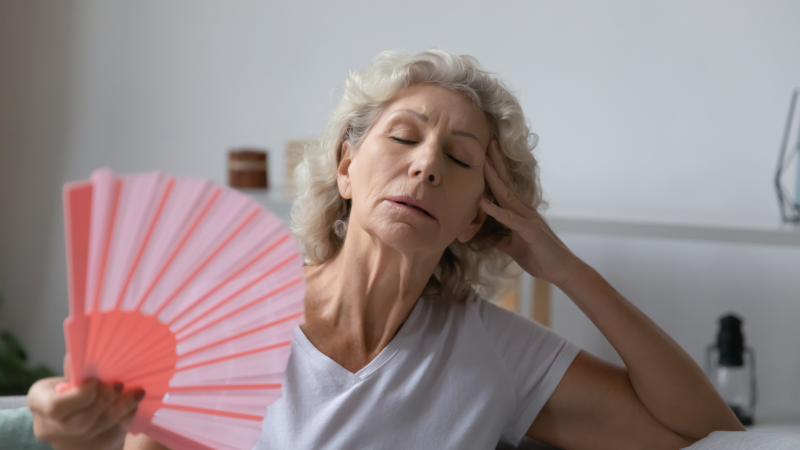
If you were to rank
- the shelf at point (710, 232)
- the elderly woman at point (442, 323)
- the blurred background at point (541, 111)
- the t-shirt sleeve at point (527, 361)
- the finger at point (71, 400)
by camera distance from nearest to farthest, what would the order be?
the finger at point (71, 400) < the elderly woman at point (442, 323) < the t-shirt sleeve at point (527, 361) < the shelf at point (710, 232) < the blurred background at point (541, 111)

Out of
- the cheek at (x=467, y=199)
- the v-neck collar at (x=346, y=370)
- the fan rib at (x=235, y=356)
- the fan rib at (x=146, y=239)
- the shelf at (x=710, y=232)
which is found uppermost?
the fan rib at (x=146, y=239)

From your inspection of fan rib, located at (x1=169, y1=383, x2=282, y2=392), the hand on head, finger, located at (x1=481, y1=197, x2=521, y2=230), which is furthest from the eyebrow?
the hand on head

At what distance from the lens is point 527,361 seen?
127 centimetres

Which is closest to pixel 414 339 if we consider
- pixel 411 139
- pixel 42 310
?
pixel 411 139

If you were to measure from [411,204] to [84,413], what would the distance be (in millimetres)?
609

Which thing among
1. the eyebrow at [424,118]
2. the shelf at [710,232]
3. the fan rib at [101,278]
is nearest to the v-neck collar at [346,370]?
the eyebrow at [424,118]

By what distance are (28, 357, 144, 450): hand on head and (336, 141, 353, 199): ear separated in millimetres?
632

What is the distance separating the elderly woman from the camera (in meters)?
1.14

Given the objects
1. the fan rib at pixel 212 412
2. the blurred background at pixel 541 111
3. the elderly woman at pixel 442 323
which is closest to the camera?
the fan rib at pixel 212 412

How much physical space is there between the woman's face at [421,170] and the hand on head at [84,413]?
20.7 inches

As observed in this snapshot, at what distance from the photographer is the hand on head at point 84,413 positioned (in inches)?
26.0

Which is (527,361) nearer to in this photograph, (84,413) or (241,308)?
(241,308)

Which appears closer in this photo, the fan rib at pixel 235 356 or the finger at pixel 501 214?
the fan rib at pixel 235 356

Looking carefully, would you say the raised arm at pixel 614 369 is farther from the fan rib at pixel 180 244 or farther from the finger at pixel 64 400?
the finger at pixel 64 400
